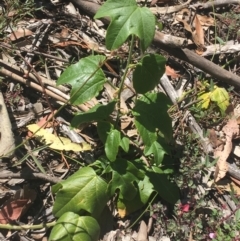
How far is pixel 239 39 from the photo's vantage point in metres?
3.49

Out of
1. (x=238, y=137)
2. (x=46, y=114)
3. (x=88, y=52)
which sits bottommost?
(x=238, y=137)

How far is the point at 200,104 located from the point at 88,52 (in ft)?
2.67

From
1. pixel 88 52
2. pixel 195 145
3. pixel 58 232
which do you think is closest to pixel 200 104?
pixel 195 145

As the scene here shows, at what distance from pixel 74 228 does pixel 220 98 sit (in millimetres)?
1279

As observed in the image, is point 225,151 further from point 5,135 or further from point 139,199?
point 5,135

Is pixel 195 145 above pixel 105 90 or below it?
below

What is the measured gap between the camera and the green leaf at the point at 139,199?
2783mm

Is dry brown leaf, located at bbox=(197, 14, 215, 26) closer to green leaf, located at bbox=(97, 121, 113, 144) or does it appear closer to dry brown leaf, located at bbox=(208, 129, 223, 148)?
dry brown leaf, located at bbox=(208, 129, 223, 148)

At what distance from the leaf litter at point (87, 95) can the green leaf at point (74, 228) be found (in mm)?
270

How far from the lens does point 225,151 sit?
3109 mm

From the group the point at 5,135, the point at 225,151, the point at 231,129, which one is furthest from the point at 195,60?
the point at 5,135

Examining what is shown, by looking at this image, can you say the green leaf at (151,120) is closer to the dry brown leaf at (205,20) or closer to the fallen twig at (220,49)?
the fallen twig at (220,49)

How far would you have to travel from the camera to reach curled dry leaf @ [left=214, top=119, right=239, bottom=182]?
3.01 meters

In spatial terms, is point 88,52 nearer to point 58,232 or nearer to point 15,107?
point 15,107
